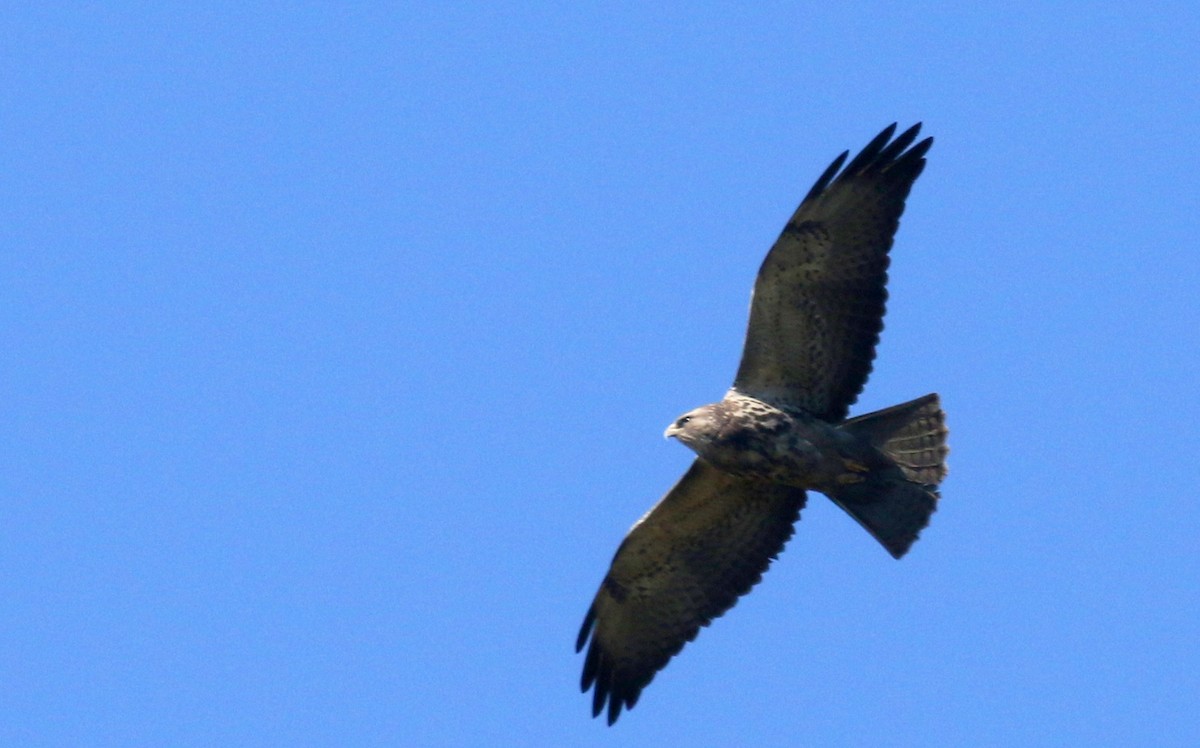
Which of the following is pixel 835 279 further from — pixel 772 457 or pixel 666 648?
pixel 666 648

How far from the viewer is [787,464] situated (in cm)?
1170

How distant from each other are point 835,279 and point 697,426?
127cm

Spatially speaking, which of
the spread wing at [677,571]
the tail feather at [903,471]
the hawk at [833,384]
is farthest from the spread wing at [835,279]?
the spread wing at [677,571]

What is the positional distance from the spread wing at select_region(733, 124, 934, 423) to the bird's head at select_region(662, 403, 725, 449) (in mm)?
542

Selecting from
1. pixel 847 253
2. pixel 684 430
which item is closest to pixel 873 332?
pixel 847 253

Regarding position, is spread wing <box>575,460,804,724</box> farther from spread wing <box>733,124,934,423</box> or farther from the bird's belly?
spread wing <box>733,124,934,423</box>

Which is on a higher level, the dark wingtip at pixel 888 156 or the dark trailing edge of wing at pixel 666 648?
the dark wingtip at pixel 888 156

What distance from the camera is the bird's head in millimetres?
11617

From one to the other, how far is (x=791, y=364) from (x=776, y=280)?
568 millimetres

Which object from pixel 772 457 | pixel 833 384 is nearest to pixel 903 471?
pixel 833 384

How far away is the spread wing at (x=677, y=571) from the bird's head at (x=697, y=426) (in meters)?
0.47

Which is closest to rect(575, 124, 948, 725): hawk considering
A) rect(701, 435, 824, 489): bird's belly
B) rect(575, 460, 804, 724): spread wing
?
rect(701, 435, 824, 489): bird's belly

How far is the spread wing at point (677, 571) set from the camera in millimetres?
12234

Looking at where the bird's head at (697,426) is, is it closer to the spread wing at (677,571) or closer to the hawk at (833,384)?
the hawk at (833,384)
